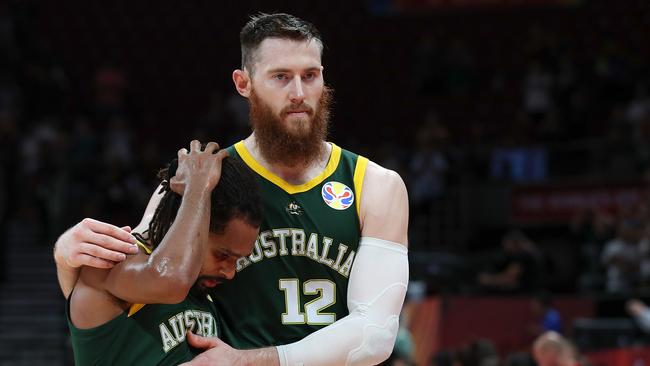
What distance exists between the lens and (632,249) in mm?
14500

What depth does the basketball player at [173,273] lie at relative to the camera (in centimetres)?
410

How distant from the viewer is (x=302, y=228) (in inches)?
194

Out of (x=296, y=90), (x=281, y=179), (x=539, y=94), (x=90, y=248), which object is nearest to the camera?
(x=90, y=248)

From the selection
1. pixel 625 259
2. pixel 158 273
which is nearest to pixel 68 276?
pixel 158 273

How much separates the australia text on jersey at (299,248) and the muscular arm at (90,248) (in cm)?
74

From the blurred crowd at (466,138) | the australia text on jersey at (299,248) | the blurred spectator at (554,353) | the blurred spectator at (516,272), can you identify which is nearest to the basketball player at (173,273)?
the australia text on jersey at (299,248)

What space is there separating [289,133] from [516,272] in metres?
11.0

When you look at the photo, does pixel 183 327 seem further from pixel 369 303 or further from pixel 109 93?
pixel 109 93

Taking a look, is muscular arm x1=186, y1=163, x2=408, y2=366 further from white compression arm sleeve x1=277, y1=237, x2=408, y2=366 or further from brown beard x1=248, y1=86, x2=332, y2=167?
brown beard x1=248, y1=86, x2=332, y2=167

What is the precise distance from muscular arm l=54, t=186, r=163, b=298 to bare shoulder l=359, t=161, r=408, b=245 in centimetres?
115

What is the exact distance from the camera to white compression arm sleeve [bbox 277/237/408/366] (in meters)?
4.56

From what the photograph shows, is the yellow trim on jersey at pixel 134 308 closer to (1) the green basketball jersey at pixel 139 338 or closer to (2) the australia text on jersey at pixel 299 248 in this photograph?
(1) the green basketball jersey at pixel 139 338

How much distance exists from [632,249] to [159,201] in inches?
432

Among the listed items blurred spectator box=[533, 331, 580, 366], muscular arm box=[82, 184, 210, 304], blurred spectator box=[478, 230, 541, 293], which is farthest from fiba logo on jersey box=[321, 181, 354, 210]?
blurred spectator box=[478, 230, 541, 293]
